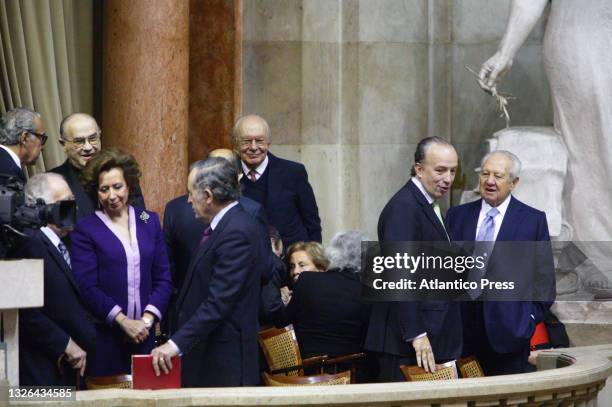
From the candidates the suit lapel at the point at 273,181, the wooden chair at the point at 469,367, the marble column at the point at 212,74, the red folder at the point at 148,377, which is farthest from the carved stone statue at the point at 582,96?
the red folder at the point at 148,377

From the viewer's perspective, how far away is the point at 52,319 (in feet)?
22.1

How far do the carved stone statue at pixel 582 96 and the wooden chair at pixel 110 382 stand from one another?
381 cm

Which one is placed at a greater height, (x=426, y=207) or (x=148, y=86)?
(x=148, y=86)

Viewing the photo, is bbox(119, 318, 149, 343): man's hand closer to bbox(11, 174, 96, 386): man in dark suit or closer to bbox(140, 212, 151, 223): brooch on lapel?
bbox(11, 174, 96, 386): man in dark suit

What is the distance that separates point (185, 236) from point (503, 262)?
149 cm

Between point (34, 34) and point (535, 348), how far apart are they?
3.51 metres

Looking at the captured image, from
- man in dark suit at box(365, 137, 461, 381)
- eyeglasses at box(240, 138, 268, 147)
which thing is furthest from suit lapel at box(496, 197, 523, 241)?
eyeglasses at box(240, 138, 268, 147)

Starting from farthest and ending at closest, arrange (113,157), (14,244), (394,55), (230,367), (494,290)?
(394,55) → (494,290) → (113,157) → (230,367) → (14,244)

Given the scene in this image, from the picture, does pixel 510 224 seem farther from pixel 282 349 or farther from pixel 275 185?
pixel 275 185

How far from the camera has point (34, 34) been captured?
32.2 ft

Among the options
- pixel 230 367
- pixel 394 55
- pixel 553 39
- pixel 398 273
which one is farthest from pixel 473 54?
pixel 230 367

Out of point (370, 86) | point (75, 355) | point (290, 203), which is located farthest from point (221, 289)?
point (370, 86)

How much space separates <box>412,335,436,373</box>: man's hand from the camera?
23.5 ft

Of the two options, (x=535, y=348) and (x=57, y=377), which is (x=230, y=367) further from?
(x=535, y=348)
